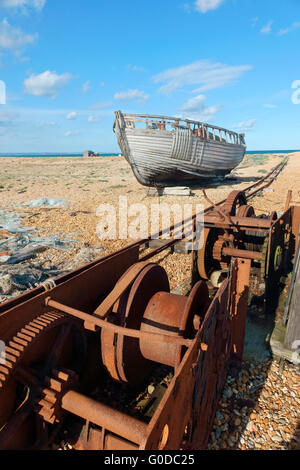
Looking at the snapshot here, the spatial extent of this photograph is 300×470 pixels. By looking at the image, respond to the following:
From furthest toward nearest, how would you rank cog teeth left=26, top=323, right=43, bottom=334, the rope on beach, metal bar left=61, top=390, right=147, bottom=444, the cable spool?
the cable spool
the rope on beach
cog teeth left=26, top=323, right=43, bottom=334
metal bar left=61, top=390, right=147, bottom=444

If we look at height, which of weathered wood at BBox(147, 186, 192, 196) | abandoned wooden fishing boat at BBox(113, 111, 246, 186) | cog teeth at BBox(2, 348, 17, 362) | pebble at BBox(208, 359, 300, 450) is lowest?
pebble at BBox(208, 359, 300, 450)

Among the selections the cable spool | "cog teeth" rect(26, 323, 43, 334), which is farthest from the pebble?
"cog teeth" rect(26, 323, 43, 334)

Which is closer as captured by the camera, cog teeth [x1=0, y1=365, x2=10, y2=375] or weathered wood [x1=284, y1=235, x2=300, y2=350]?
cog teeth [x1=0, y1=365, x2=10, y2=375]

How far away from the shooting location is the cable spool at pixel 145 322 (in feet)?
9.25

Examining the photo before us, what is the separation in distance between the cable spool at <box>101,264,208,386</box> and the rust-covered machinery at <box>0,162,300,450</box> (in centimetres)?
1

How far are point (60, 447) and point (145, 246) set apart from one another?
5.93m

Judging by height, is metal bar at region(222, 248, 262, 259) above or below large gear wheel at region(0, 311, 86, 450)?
above

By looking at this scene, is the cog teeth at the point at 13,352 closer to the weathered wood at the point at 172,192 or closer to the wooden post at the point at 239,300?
the wooden post at the point at 239,300

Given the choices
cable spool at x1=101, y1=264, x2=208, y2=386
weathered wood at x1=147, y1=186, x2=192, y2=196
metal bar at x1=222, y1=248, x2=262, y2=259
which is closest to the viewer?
cable spool at x1=101, y1=264, x2=208, y2=386

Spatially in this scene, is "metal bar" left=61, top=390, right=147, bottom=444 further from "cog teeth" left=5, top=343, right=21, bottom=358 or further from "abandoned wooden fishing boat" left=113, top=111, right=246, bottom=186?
"abandoned wooden fishing boat" left=113, top=111, right=246, bottom=186

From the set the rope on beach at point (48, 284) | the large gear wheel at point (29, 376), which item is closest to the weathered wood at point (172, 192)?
the rope on beach at point (48, 284)

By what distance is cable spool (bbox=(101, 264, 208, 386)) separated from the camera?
282 centimetres

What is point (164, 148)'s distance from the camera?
17.0 m

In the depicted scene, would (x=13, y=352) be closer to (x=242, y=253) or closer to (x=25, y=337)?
(x=25, y=337)
